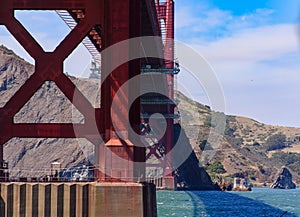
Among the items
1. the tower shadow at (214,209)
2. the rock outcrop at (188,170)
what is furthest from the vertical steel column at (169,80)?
the tower shadow at (214,209)

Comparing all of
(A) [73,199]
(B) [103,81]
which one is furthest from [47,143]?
(A) [73,199]

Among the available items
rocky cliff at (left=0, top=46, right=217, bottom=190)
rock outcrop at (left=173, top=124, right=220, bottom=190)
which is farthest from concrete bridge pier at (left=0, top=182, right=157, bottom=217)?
rocky cliff at (left=0, top=46, right=217, bottom=190)

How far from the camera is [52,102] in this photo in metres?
174

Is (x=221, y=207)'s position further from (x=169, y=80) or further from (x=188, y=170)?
(x=188, y=170)

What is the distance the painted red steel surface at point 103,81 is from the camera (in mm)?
26953

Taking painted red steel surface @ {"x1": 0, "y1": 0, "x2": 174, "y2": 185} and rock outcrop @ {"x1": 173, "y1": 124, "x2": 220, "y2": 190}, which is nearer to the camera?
painted red steel surface @ {"x1": 0, "y1": 0, "x2": 174, "y2": 185}

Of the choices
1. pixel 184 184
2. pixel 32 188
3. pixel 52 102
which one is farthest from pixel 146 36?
pixel 52 102

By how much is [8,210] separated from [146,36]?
28.4m

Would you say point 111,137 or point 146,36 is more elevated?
point 146,36

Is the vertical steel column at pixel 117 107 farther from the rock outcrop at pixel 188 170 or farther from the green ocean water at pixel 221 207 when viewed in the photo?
the rock outcrop at pixel 188 170

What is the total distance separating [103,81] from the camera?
27719mm

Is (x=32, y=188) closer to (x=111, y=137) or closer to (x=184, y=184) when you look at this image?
(x=111, y=137)

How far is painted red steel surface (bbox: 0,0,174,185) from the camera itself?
2695cm

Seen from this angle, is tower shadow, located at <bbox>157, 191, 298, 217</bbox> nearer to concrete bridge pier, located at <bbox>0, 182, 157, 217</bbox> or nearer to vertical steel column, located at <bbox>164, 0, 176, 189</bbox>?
vertical steel column, located at <bbox>164, 0, 176, 189</bbox>
